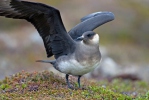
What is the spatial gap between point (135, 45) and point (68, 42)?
17.6 meters

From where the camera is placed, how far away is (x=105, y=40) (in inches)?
1068

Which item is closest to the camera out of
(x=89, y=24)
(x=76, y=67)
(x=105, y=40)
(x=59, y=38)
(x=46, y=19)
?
(x=76, y=67)

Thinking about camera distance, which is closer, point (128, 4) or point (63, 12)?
point (63, 12)

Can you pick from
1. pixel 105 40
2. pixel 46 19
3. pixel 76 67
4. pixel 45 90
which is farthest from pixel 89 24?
pixel 105 40

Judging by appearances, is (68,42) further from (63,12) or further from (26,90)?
(63,12)

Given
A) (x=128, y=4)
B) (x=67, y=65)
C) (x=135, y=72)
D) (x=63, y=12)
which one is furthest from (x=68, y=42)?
(x=128, y=4)

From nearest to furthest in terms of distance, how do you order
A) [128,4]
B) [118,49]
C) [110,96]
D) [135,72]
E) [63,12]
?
1. [110,96]
2. [135,72]
3. [118,49]
4. [63,12]
5. [128,4]

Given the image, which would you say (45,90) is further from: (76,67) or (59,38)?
(59,38)

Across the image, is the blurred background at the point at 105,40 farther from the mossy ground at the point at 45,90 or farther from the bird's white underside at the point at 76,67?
the bird's white underside at the point at 76,67

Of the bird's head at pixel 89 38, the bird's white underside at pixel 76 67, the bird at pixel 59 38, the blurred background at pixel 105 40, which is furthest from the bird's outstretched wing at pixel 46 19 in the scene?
the blurred background at pixel 105 40

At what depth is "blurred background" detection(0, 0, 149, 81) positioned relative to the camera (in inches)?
960

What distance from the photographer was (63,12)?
29266mm

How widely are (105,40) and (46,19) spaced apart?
16573 millimetres

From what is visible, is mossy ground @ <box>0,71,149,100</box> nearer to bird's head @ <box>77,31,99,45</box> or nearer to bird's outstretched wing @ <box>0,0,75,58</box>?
bird's outstretched wing @ <box>0,0,75,58</box>
